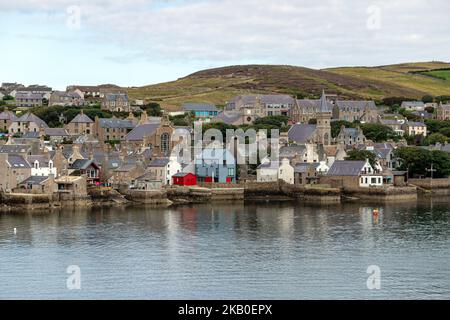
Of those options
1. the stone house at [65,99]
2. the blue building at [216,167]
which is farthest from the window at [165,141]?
the stone house at [65,99]

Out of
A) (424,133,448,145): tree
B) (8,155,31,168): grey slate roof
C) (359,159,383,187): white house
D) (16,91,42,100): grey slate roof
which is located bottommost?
(359,159,383,187): white house

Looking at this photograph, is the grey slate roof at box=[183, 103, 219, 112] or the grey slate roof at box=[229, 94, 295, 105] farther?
the grey slate roof at box=[183, 103, 219, 112]

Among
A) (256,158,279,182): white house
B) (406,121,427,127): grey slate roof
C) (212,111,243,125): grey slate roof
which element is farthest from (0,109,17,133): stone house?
(406,121,427,127): grey slate roof

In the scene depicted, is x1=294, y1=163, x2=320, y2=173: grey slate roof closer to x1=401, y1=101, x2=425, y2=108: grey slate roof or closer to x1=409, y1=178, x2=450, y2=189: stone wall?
x1=409, y1=178, x2=450, y2=189: stone wall

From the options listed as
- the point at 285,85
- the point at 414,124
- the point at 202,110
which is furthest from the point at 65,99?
the point at 285,85

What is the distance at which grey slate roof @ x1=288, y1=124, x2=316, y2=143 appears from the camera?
92.0 m

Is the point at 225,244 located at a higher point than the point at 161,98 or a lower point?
lower

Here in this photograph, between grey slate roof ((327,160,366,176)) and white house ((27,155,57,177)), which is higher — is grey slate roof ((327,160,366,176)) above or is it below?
below

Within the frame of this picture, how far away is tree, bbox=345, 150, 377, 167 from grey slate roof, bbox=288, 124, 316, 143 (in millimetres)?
14360

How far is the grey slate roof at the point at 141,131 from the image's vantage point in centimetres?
8763

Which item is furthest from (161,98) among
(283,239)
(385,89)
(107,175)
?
(283,239)

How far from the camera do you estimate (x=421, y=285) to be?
112 ft

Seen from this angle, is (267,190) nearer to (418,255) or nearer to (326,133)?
(326,133)

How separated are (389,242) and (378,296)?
528 inches
